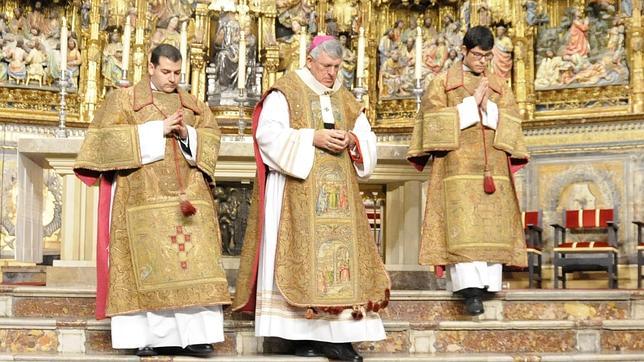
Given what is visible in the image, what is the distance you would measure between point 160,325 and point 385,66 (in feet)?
25.8

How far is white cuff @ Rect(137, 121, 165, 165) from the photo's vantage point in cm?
620

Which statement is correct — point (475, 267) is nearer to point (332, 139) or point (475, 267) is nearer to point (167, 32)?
point (332, 139)

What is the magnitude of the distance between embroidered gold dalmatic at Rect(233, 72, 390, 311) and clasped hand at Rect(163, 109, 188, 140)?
617 mm

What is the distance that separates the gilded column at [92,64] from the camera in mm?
13148

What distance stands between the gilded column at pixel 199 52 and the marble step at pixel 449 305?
6208 mm

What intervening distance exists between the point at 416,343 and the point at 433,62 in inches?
271

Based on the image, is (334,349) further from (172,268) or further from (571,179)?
(571,179)

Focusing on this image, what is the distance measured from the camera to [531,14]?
12.9 meters

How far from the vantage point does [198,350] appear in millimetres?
6211

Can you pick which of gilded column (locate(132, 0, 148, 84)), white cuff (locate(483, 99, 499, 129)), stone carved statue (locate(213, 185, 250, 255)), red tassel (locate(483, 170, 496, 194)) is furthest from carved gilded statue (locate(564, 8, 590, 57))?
red tassel (locate(483, 170, 496, 194))

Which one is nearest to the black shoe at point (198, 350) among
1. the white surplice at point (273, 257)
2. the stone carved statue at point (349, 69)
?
the white surplice at point (273, 257)

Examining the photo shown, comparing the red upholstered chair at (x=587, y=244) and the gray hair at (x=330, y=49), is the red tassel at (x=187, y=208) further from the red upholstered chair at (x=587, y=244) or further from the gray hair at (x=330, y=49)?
the red upholstered chair at (x=587, y=244)

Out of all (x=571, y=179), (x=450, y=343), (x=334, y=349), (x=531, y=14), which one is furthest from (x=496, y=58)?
(x=334, y=349)

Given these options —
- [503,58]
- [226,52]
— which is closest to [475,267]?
[503,58]
